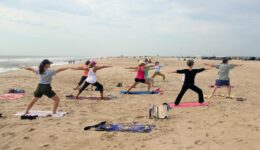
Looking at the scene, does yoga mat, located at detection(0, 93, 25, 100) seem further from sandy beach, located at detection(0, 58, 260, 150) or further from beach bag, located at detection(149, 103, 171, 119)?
beach bag, located at detection(149, 103, 171, 119)

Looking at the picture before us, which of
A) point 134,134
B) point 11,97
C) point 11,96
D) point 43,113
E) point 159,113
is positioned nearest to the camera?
point 134,134

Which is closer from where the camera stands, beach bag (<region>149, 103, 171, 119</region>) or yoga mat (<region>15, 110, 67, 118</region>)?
beach bag (<region>149, 103, 171, 119</region>)

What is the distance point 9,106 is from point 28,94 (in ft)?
12.2

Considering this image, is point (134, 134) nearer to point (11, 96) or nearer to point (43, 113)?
point (43, 113)

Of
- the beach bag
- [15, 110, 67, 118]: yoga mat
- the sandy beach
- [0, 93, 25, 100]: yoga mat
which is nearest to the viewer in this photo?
the sandy beach

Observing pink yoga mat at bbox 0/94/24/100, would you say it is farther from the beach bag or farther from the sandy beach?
the beach bag

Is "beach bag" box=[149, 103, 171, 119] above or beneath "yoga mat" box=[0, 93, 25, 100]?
above

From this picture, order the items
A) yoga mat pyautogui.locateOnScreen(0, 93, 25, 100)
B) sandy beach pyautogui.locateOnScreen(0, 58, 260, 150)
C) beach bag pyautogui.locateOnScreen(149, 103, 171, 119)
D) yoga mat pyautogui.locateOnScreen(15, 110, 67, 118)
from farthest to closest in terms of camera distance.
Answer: yoga mat pyautogui.locateOnScreen(0, 93, 25, 100) < yoga mat pyautogui.locateOnScreen(15, 110, 67, 118) < beach bag pyautogui.locateOnScreen(149, 103, 171, 119) < sandy beach pyautogui.locateOnScreen(0, 58, 260, 150)

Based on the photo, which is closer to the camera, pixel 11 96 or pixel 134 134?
pixel 134 134

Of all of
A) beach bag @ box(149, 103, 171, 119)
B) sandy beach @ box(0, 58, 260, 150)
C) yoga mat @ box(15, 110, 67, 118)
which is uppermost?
beach bag @ box(149, 103, 171, 119)

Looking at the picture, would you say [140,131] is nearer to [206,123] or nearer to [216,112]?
[206,123]

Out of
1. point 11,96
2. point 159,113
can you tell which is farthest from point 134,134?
point 11,96

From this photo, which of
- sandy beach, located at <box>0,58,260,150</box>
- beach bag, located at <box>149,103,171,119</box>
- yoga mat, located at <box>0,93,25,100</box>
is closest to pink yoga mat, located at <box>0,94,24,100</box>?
yoga mat, located at <box>0,93,25,100</box>

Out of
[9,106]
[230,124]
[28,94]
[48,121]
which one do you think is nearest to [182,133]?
[230,124]
